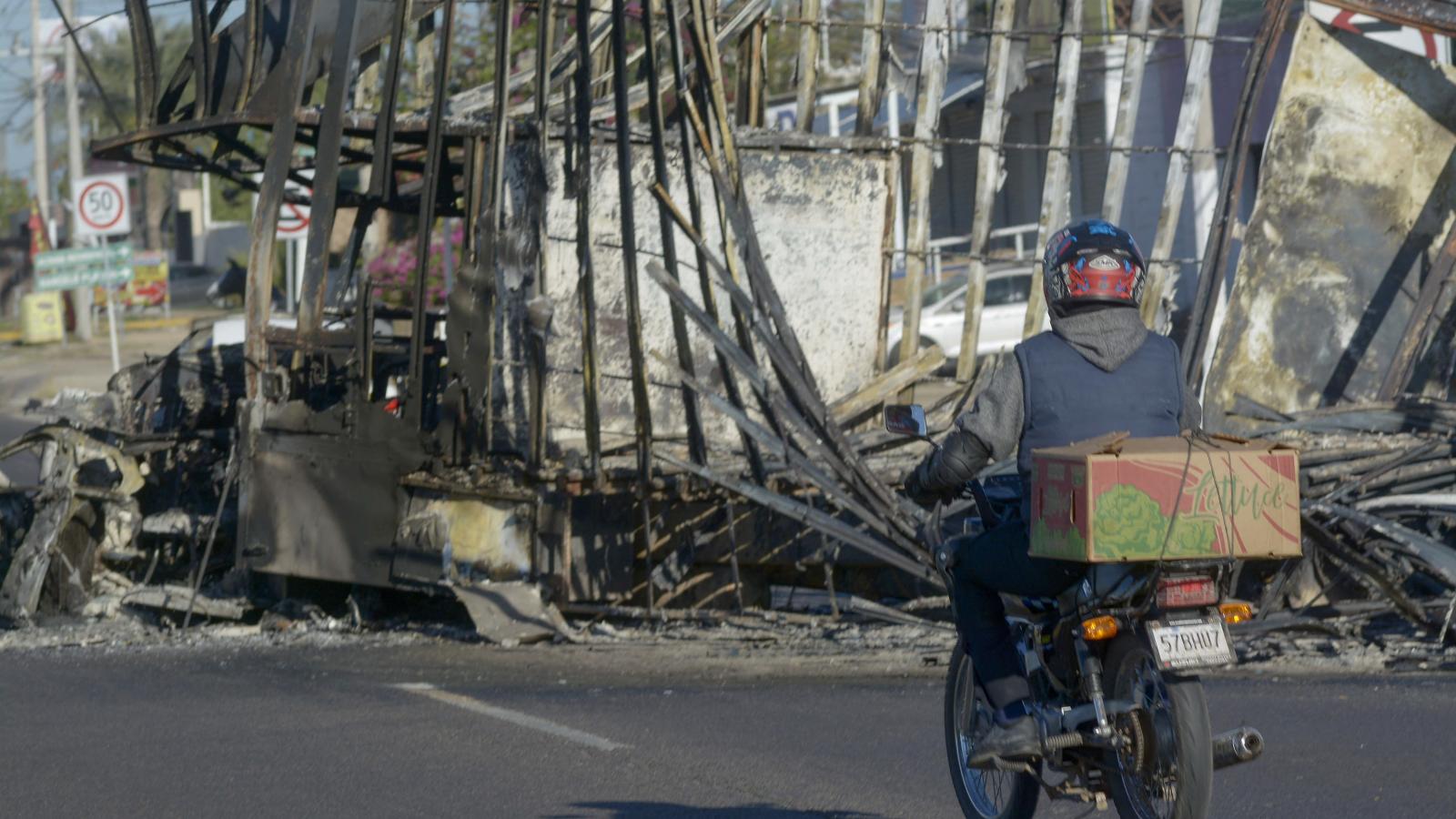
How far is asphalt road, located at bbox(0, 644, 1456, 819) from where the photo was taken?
19.2 feet

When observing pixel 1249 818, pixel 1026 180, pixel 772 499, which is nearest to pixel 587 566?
pixel 772 499

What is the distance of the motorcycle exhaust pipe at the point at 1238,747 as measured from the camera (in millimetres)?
4332

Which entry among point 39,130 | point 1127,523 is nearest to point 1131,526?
point 1127,523

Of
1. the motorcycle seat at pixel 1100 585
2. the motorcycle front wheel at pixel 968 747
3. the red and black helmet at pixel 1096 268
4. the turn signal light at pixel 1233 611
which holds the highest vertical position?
the red and black helmet at pixel 1096 268

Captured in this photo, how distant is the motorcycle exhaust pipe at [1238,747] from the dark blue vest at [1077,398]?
778mm

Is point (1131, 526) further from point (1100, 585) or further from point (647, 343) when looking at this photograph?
point (647, 343)

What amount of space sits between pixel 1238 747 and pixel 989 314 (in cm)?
1999

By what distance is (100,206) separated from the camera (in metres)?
25.1

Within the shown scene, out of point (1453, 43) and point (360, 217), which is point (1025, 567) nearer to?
point (360, 217)

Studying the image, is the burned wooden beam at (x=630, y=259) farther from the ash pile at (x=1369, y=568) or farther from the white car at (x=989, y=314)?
the white car at (x=989, y=314)

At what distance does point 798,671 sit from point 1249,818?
10.9 feet

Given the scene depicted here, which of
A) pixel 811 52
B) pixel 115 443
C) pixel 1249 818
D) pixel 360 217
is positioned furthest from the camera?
pixel 360 217

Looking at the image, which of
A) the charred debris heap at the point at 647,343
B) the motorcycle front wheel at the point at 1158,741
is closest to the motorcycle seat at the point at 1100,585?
the motorcycle front wheel at the point at 1158,741

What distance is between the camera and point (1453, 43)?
18422 millimetres
